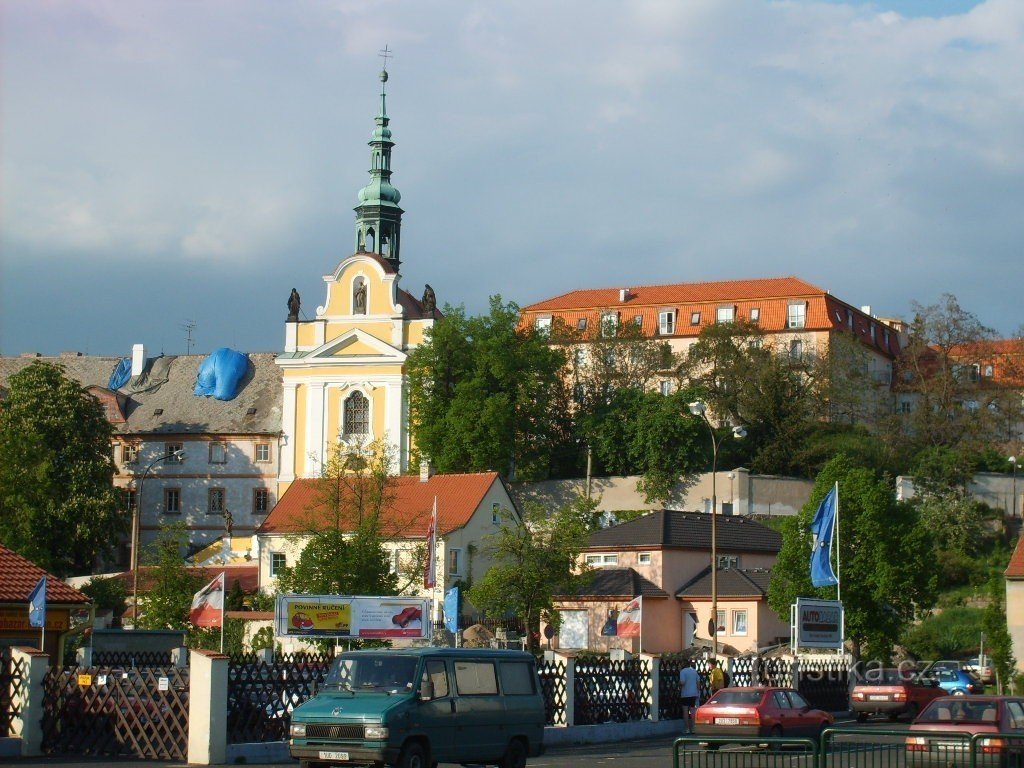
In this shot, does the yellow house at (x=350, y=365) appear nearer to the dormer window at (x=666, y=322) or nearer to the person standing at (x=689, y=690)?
the dormer window at (x=666, y=322)

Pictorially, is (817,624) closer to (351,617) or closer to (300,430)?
(351,617)

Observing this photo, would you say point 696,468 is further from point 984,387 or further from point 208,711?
point 208,711

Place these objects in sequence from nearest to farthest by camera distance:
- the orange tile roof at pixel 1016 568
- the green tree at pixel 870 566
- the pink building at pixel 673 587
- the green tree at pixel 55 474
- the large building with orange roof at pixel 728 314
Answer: the orange tile roof at pixel 1016 568, the green tree at pixel 870 566, the pink building at pixel 673 587, the green tree at pixel 55 474, the large building with orange roof at pixel 728 314

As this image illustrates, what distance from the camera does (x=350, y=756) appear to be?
66.4 feet

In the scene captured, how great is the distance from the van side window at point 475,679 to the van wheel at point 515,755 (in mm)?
816

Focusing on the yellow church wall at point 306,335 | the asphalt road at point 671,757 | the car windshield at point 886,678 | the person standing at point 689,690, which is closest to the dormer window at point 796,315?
the yellow church wall at point 306,335

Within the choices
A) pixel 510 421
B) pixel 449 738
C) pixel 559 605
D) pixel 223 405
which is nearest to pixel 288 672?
pixel 449 738

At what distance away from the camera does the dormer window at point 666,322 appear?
103m

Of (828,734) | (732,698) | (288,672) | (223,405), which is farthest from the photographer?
(223,405)

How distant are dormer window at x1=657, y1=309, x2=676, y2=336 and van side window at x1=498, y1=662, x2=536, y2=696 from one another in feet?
265

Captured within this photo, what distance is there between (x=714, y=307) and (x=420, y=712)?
83.2m

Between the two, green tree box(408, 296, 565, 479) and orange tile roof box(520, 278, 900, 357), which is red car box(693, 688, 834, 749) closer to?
green tree box(408, 296, 565, 479)

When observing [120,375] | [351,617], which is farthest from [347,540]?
[120,375]

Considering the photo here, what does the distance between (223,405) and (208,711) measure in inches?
2848
